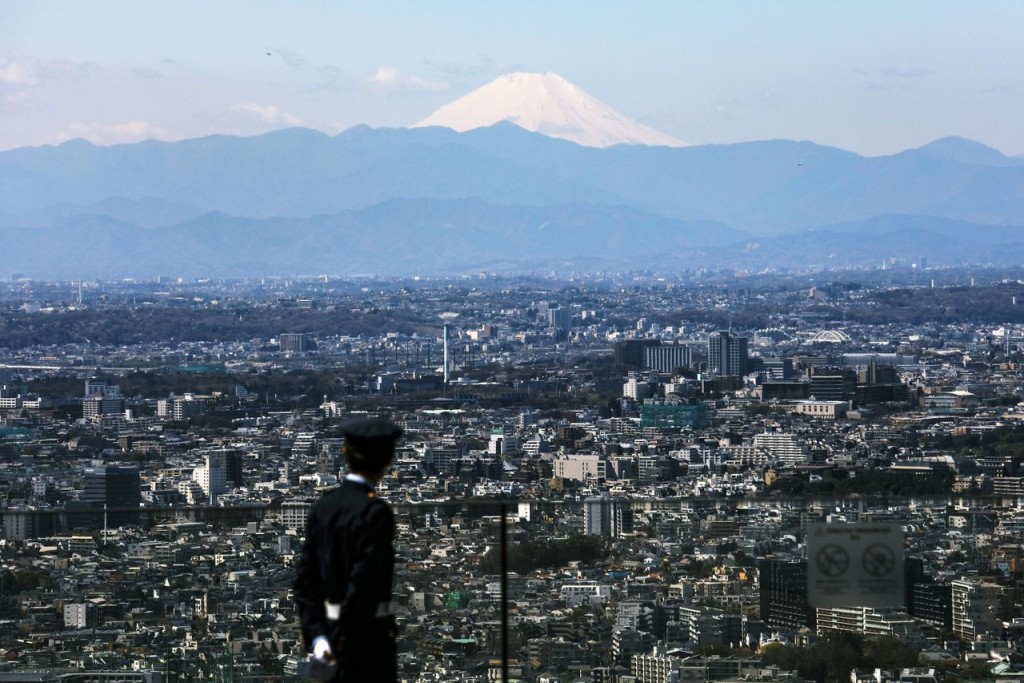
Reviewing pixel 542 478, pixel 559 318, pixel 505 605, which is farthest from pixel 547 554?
pixel 559 318

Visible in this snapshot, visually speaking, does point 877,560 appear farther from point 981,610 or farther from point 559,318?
point 559,318

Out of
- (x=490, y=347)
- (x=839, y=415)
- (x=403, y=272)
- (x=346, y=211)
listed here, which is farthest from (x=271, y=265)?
(x=839, y=415)

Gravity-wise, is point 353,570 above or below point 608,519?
above

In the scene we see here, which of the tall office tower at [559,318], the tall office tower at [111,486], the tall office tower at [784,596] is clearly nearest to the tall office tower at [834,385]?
the tall office tower at [111,486]

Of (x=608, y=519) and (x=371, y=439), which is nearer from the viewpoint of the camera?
(x=371, y=439)

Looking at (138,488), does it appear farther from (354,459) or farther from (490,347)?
(490,347)

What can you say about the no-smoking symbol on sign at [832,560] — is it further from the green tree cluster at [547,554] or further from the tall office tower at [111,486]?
the tall office tower at [111,486]

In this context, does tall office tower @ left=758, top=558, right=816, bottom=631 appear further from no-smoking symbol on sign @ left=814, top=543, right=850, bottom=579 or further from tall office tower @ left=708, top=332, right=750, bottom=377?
tall office tower @ left=708, top=332, right=750, bottom=377
